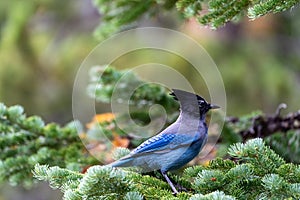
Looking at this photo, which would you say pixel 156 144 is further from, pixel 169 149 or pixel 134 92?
pixel 134 92

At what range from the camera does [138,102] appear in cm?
316

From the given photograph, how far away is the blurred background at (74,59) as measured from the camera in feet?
18.6

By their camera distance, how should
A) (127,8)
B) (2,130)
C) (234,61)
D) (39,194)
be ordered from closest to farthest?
(2,130)
(127,8)
(234,61)
(39,194)

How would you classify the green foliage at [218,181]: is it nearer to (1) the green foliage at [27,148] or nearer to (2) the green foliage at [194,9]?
(2) the green foliage at [194,9]

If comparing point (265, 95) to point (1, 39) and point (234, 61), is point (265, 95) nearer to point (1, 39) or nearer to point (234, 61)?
point (234, 61)

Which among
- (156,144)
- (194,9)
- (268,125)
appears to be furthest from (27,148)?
(268,125)

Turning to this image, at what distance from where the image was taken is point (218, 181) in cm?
184

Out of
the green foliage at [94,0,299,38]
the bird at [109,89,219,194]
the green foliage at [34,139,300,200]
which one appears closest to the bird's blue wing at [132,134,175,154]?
the bird at [109,89,219,194]

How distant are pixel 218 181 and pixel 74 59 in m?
5.26

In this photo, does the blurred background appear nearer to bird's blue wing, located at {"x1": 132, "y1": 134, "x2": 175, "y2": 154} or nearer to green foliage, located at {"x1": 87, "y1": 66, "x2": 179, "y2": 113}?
green foliage, located at {"x1": 87, "y1": 66, "x2": 179, "y2": 113}

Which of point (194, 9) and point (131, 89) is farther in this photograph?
point (131, 89)

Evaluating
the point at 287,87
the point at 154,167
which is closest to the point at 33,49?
the point at 287,87

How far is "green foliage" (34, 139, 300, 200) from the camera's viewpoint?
1.70 metres

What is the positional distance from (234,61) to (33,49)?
2.29 meters
